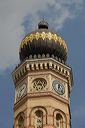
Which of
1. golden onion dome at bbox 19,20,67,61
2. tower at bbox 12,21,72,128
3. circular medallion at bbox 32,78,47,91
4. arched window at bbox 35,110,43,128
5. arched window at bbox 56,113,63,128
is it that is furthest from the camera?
golden onion dome at bbox 19,20,67,61

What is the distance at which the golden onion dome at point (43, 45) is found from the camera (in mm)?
32719

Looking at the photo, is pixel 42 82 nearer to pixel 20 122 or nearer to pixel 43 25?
pixel 20 122

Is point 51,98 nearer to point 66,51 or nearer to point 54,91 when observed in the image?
point 54,91

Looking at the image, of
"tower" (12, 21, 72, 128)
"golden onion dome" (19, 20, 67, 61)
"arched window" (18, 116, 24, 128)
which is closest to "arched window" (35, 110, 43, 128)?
"tower" (12, 21, 72, 128)

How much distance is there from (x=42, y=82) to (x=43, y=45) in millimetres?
2688

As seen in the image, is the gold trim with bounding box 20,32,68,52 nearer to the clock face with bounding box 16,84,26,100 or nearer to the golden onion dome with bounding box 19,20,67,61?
the golden onion dome with bounding box 19,20,67,61

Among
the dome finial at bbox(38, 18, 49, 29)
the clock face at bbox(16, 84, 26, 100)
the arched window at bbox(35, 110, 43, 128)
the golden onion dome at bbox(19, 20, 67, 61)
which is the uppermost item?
the dome finial at bbox(38, 18, 49, 29)

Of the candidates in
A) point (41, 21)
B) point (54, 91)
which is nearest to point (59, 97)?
point (54, 91)

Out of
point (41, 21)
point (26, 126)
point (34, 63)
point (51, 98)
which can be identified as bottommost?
point (26, 126)

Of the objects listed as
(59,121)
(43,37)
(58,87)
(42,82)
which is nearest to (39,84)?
(42,82)

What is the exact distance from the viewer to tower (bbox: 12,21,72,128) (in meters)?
30.4

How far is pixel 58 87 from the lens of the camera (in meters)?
31.7

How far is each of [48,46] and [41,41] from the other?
57 cm

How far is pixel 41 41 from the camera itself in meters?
32.8
